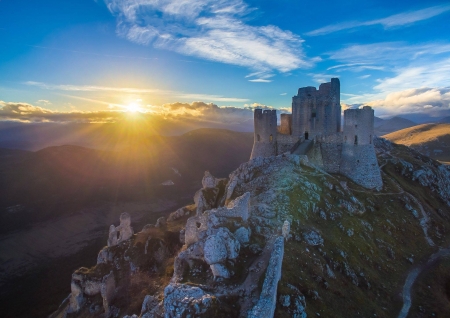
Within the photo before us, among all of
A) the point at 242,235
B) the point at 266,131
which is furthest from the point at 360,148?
the point at 242,235

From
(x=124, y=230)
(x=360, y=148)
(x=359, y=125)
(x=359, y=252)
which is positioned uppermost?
(x=359, y=125)

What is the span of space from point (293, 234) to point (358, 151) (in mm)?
28780

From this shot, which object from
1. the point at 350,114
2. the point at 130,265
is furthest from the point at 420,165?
the point at 130,265

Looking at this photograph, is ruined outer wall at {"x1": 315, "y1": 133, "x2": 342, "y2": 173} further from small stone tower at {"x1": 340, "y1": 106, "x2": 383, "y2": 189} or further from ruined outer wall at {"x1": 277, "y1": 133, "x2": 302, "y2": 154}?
ruined outer wall at {"x1": 277, "y1": 133, "x2": 302, "y2": 154}

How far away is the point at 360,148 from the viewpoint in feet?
180

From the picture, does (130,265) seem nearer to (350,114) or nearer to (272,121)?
(272,121)

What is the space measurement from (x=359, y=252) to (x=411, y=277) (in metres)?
7.50

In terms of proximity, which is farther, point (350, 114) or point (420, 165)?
point (420, 165)

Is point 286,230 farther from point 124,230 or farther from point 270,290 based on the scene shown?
point 124,230

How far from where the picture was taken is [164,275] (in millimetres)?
39938

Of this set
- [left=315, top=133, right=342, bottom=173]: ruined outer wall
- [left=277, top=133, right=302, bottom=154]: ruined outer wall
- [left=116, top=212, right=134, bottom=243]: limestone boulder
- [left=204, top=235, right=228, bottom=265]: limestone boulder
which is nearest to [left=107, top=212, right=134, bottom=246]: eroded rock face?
[left=116, top=212, right=134, bottom=243]: limestone boulder

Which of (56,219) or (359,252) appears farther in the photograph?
(56,219)

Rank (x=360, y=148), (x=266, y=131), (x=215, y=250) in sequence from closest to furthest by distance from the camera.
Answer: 1. (x=215, y=250)
2. (x=360, y=148)
3. (x=266, y=131)

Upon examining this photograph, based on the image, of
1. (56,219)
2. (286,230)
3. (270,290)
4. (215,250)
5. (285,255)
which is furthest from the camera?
(56,219)
